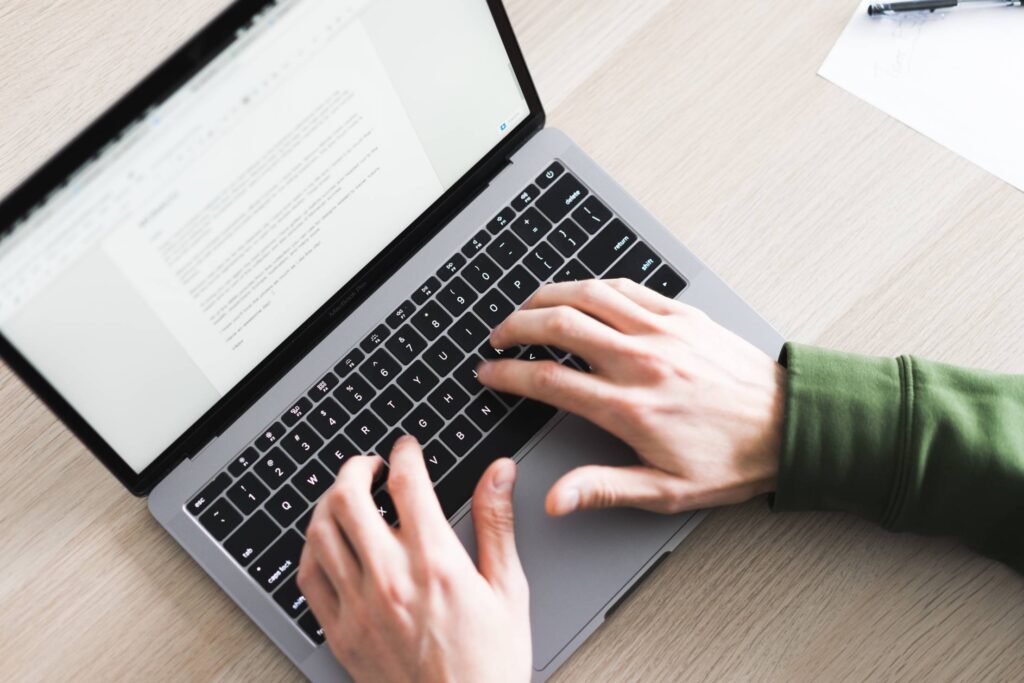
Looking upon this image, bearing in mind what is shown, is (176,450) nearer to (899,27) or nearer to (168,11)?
(168,11)

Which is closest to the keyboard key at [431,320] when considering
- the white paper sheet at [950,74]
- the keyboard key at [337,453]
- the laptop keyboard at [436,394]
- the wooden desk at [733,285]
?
the laptop keyboard at [436,394]

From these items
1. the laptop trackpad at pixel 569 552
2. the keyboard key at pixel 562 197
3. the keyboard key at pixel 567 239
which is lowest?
the laptop trackpad at pixel 569 552

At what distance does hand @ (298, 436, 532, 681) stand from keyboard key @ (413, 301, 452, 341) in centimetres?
13

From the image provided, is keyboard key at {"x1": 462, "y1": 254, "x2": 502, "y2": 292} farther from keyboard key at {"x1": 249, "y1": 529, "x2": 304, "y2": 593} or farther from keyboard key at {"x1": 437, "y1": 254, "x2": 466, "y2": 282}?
keyboard key at {"x1": 249, "y1": 529, "x2": 304, "y2": 593}

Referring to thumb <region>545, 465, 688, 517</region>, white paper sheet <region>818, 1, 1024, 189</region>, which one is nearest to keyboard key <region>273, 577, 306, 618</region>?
thumb <region>545, 465, 688, 517</region>

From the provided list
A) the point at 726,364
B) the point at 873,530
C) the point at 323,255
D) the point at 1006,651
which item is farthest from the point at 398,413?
the point at 1006,651

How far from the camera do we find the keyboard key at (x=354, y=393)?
2.42 ft

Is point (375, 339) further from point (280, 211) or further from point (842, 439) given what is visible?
point (842, 439)

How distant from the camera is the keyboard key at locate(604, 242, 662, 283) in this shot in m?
0.77

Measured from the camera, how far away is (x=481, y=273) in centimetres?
77

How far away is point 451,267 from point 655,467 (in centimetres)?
24

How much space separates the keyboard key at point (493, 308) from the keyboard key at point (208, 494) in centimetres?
24

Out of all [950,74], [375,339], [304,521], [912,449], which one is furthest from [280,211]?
[950,74]

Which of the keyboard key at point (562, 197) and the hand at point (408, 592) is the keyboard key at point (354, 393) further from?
the keyboard key at point (562, 197)
